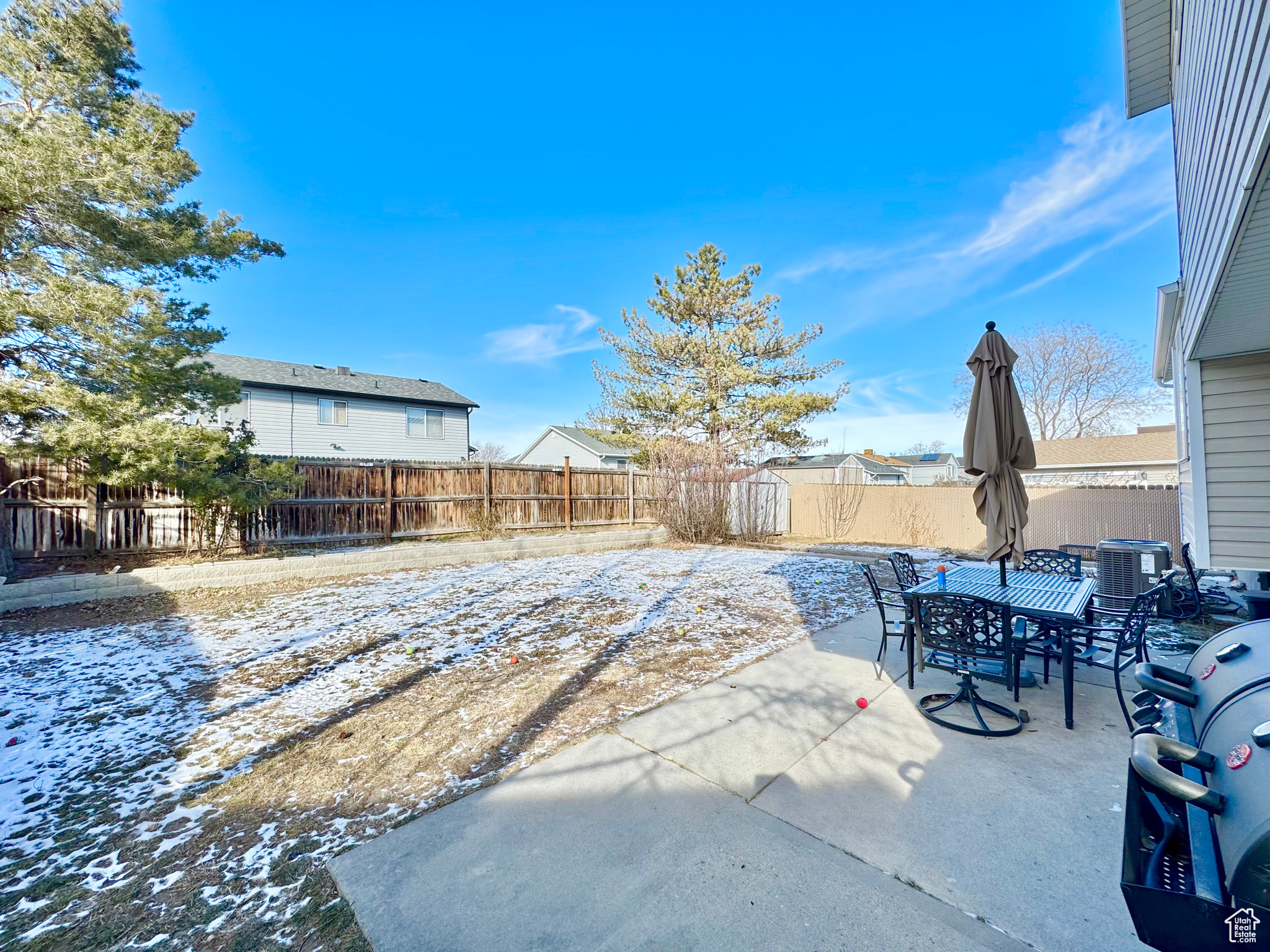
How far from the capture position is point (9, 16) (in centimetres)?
519

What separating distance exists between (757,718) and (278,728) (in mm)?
2909

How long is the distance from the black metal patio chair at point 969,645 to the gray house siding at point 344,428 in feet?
53.0

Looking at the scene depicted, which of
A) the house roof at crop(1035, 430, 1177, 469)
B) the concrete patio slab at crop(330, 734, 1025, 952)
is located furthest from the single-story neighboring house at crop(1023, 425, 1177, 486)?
the concrete patio slab at crop(330, 734, 1025, 952)

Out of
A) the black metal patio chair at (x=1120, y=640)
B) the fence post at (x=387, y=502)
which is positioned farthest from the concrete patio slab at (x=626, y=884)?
the fence post at (x=387, y=502)

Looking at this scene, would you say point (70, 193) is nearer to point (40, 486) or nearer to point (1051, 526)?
point (40, 486)

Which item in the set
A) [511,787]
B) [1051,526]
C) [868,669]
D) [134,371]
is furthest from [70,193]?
[1051,526]

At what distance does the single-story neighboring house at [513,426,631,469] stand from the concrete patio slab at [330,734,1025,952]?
2278 centimetres

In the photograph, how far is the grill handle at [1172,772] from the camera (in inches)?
46.9

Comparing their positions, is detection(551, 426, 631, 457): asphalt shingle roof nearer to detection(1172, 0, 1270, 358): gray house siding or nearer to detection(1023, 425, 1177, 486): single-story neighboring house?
detection(1023, 425, 1177, 486): single-story neighboring house

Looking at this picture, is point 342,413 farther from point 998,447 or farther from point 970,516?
point 970,516

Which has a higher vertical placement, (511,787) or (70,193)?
(70,193)

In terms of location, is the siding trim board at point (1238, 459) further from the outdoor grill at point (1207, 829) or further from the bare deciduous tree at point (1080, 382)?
the bare deciduous tree at point (1080, 382)

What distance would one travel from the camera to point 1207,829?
4.09 feet

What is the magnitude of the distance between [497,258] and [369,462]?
7216 millimetres
